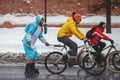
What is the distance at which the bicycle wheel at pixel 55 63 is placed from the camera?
1231 centimetres

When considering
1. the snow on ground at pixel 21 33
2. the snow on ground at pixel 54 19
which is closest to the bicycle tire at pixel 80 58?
the snow on ground at pixel 21 33

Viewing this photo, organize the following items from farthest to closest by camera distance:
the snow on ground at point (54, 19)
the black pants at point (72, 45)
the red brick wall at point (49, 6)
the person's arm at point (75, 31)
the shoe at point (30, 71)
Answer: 1. the red brick wall at point (49, 6)
2. the snow on ground at point (54, 19)
3. the black pants at point (72, 45)
4. the person's arm at point (75, 31)
5. the shoe at point (30, 71)

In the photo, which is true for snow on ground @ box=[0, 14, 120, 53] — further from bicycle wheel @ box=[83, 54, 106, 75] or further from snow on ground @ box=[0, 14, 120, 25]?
bicycle wheel @ box=[83, 54, 106, 75]

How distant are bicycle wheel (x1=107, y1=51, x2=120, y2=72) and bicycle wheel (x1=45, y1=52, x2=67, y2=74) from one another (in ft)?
4.11

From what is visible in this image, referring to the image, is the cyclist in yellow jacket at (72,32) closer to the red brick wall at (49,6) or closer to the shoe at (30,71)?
the shoe at (30,71)

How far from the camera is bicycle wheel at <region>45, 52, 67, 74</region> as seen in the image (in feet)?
40.4

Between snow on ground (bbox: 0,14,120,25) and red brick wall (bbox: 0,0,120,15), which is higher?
red brick wall (bbox: 0,0,120,15)

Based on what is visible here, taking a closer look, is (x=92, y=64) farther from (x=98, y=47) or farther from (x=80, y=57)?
(x=98, y=47)

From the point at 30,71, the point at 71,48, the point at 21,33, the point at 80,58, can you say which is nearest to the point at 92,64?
the point at 80,58

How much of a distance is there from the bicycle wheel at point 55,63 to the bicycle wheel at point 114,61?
4.11 feet

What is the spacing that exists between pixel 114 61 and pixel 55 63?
1.68m

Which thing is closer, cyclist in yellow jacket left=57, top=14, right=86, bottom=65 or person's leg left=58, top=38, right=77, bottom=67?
cyclist in yellow jacket left=57, top=14, right=86, bottom=65

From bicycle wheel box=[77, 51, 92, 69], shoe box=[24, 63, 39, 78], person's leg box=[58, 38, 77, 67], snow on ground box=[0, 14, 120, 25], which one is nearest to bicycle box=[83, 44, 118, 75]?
bicycle wheel box=[77, 51, 92, 69]

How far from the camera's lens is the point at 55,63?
40.6 feet
